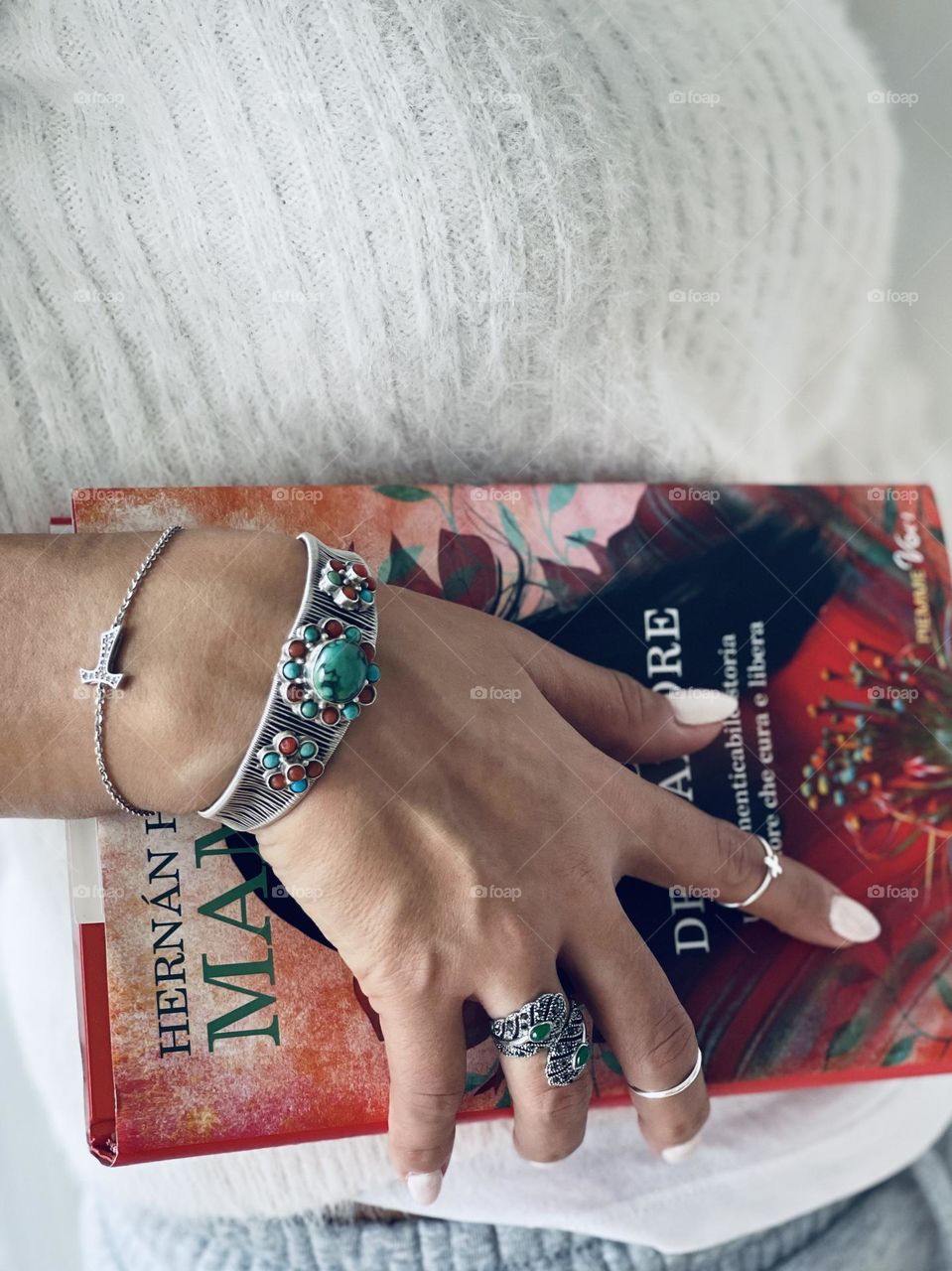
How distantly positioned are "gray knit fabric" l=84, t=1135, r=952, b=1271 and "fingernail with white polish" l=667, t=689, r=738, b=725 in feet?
0.92

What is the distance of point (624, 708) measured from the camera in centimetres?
50

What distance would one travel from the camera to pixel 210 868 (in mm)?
454

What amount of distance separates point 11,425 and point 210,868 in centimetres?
23

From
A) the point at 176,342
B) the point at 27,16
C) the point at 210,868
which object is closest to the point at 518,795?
the point at 210,868

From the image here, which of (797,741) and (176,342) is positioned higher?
(176,342)

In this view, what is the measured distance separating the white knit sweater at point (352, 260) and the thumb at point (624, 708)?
114 mm

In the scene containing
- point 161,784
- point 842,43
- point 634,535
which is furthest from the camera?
point 842,43

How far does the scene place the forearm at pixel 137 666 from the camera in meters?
0.41

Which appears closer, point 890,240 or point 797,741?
point 797,741

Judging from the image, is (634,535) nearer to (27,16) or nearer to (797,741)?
(797,741)
